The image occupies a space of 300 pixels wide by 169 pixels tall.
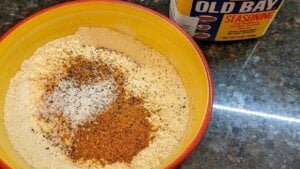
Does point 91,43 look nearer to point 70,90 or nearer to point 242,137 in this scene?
point 70,90

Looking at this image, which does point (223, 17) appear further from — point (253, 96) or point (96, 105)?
point (96, 105)

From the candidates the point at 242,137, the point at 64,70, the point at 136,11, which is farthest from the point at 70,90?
the point at 242,137

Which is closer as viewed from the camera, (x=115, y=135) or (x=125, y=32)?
(x=115, y=135)

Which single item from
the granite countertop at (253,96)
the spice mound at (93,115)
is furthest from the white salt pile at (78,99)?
the granite countertop at (253,96)

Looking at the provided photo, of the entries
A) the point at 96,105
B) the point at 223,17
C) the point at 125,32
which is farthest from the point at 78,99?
the point at 223,17

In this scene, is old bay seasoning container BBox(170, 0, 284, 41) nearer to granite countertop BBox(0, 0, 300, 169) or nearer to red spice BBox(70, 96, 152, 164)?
granite countertop BBox(0, 0, 300, 169)
